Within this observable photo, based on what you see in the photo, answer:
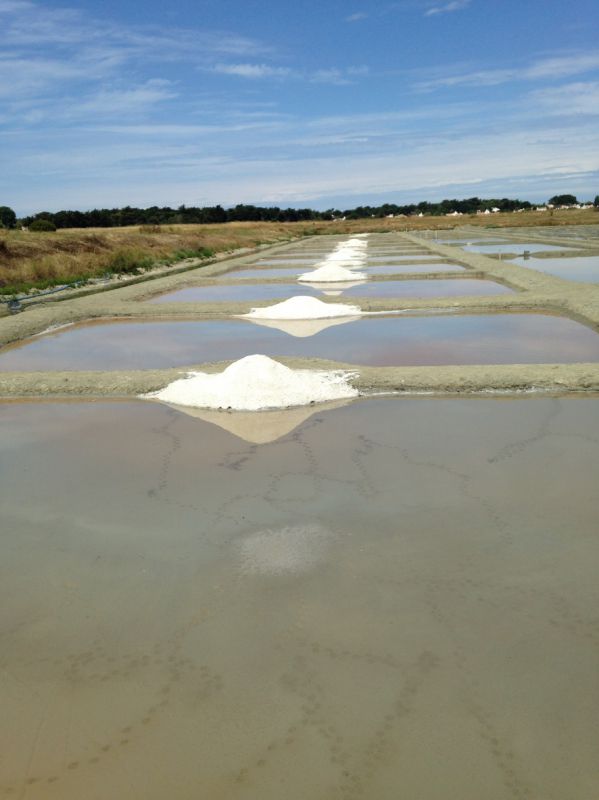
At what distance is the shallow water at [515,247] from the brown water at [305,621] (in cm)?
1929

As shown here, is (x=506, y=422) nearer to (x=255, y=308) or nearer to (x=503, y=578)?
(x=503, y=578)

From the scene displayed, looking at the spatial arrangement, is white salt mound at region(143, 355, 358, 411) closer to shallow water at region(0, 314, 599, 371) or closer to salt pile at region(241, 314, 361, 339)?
shallow water at region(0, 314, 599, 371)

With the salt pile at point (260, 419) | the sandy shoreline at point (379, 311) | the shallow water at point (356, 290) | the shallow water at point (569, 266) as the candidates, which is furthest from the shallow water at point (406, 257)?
the salt pile at point (260, 419)

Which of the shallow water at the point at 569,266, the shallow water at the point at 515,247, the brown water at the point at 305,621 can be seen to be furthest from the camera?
the shallow water at the point at 515,247

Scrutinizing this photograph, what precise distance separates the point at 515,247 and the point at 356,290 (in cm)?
1271

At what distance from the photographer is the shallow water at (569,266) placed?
13595 millimetres

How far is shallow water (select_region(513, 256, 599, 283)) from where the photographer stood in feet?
44.6

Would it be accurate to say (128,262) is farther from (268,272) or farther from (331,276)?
(331,276)

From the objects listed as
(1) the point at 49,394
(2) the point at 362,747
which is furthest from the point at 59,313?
(2) the point at 362,747

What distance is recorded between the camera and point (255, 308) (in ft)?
36.0

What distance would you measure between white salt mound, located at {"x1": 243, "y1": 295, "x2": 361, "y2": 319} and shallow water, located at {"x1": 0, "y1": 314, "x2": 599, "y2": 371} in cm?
39

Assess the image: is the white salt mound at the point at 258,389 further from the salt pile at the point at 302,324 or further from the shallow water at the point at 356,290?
the shallow water at the point at 356,290

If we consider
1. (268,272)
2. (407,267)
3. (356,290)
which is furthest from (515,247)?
(356,290)

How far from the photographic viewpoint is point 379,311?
1038 centimetres
